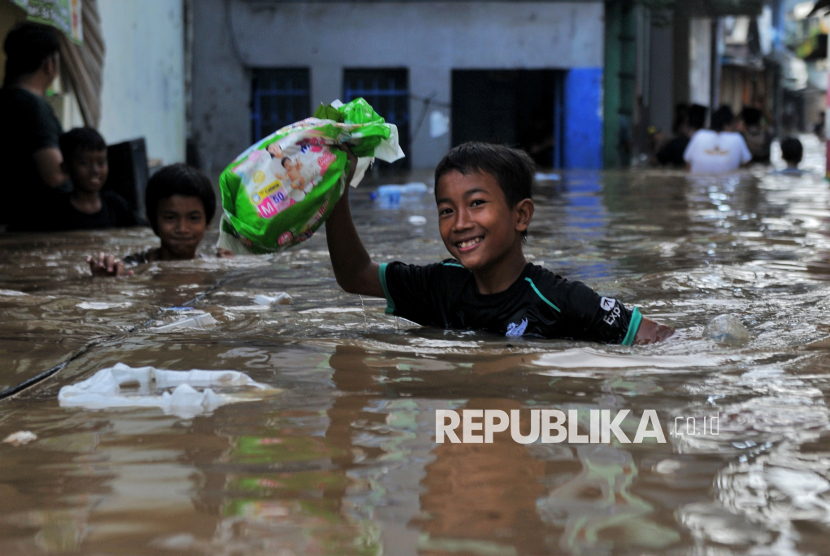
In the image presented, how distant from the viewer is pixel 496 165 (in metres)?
2.90

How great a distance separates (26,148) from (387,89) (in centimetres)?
1232

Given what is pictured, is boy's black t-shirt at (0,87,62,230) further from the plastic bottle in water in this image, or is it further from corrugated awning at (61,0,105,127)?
the plastic bottle in water

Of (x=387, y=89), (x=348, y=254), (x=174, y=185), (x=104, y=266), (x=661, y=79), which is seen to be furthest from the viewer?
(x=661, y=79)

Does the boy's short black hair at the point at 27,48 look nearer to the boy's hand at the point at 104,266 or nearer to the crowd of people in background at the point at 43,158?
the crowd of people in background at the point at 43,158

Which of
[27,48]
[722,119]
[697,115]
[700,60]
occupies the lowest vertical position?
[27,48]

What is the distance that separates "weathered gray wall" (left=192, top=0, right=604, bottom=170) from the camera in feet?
57.1

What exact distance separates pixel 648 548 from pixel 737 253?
13.4ft

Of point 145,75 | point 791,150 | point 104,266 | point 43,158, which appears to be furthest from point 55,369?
point 791,150

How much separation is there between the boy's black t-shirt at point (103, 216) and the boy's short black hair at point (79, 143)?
465mm

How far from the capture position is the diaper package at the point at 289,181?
2.83m

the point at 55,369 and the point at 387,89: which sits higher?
the point at 387,89

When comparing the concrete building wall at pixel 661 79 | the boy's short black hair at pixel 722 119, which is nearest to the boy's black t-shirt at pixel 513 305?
the boy's short black hair at pixel 722 119

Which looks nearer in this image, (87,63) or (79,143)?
(79,143)

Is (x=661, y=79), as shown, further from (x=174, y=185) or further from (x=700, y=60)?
(x=174, y=185)
